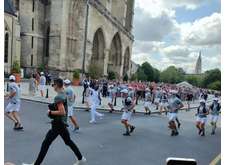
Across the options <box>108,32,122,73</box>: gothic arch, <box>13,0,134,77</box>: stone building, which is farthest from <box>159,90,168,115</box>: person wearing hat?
<box>108,32,122,73</box>: gothic arch

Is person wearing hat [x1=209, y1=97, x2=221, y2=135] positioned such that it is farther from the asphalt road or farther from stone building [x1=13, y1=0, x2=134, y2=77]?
stone building [x1=13, y1=0, x2=134, y2=77]

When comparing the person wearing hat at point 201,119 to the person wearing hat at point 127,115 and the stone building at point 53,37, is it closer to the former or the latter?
the person wearing hat at point 127,115

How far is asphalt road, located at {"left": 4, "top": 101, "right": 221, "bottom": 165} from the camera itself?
3560 mm

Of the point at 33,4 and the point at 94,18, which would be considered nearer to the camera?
the point at 33,4

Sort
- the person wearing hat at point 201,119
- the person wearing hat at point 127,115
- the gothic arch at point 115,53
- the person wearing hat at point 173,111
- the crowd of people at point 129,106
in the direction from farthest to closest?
the gothic arch at point 115,53 < the person wearing hat at point 127,115 < the person wearing hat at point 201,119 < the person wearing hat at point 173,111 < the crowd of people at point 129,106

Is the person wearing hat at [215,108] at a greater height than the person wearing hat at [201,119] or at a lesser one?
greater

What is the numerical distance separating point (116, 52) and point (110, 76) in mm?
6401

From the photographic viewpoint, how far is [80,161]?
3473mm

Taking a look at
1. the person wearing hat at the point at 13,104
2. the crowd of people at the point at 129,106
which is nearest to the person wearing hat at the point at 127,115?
the crowd of people at the point at 129,106

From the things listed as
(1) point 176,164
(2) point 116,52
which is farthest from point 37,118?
(2) point 116,52

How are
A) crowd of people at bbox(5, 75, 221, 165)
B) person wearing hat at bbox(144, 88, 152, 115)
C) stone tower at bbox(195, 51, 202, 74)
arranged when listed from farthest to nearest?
A: 1. person wearing hat at bbox(144, 88, 152, 115)
2. crowd of people at bbox(5, 75, 221, 165)
3. stone tower at bbox(195, 51, 202, 74)

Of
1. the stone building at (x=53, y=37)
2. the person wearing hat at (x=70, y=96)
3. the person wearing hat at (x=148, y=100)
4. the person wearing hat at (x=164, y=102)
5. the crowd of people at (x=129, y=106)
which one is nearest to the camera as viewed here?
the crowd of people at (x=129, y=106)

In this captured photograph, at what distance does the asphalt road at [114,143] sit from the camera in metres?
3.56

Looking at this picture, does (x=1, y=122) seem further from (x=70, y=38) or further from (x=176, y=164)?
(x=70, y=38)
